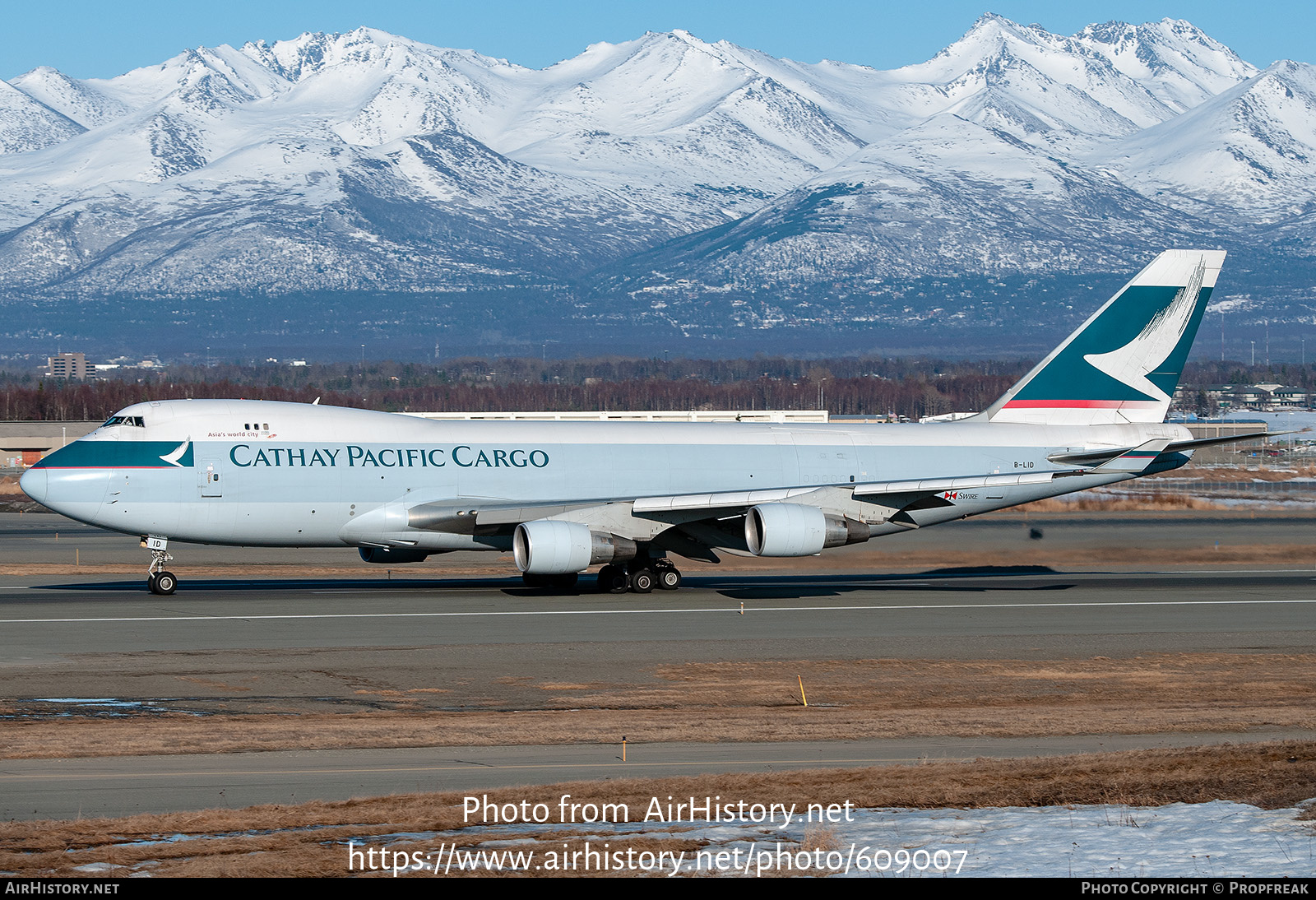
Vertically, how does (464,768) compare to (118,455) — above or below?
below

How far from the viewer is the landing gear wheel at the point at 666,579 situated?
4075 cm

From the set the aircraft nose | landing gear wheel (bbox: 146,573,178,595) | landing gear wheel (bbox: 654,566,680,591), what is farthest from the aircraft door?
landing gear wheel (bbox: 654,566,680,591)

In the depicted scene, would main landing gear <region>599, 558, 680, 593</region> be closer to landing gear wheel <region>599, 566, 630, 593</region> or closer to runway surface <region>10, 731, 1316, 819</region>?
landing gear wheel <region>599, 566, 630, 593</region>

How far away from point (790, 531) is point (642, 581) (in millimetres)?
4779

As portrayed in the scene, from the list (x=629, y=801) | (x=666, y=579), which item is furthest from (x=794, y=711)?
(x=666, y=579)

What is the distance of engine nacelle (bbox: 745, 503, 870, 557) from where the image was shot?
37875 millimetres

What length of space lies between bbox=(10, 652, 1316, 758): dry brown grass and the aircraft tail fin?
17.4 metres

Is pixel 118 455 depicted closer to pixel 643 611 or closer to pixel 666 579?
pixel 643 611

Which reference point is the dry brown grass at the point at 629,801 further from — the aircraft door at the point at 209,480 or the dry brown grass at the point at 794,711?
the aircraft door at the point at 209,480

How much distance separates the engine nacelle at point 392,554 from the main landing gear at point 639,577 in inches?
196

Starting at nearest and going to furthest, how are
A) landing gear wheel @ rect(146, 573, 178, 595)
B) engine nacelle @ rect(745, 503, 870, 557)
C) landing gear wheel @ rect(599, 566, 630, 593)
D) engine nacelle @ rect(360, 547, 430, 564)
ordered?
engine nacelle @ rect(745, 503, 870, 557), landing gear wheel @ rect(146, 573, 178, 595), engine nacelle @ rect(360, 547, 430, 564), landing gear wheel @ rect(599, 566, 630, 593)

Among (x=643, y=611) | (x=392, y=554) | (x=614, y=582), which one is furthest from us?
(x=614, y=582)

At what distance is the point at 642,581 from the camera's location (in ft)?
132

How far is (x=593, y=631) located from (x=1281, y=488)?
68640mm
